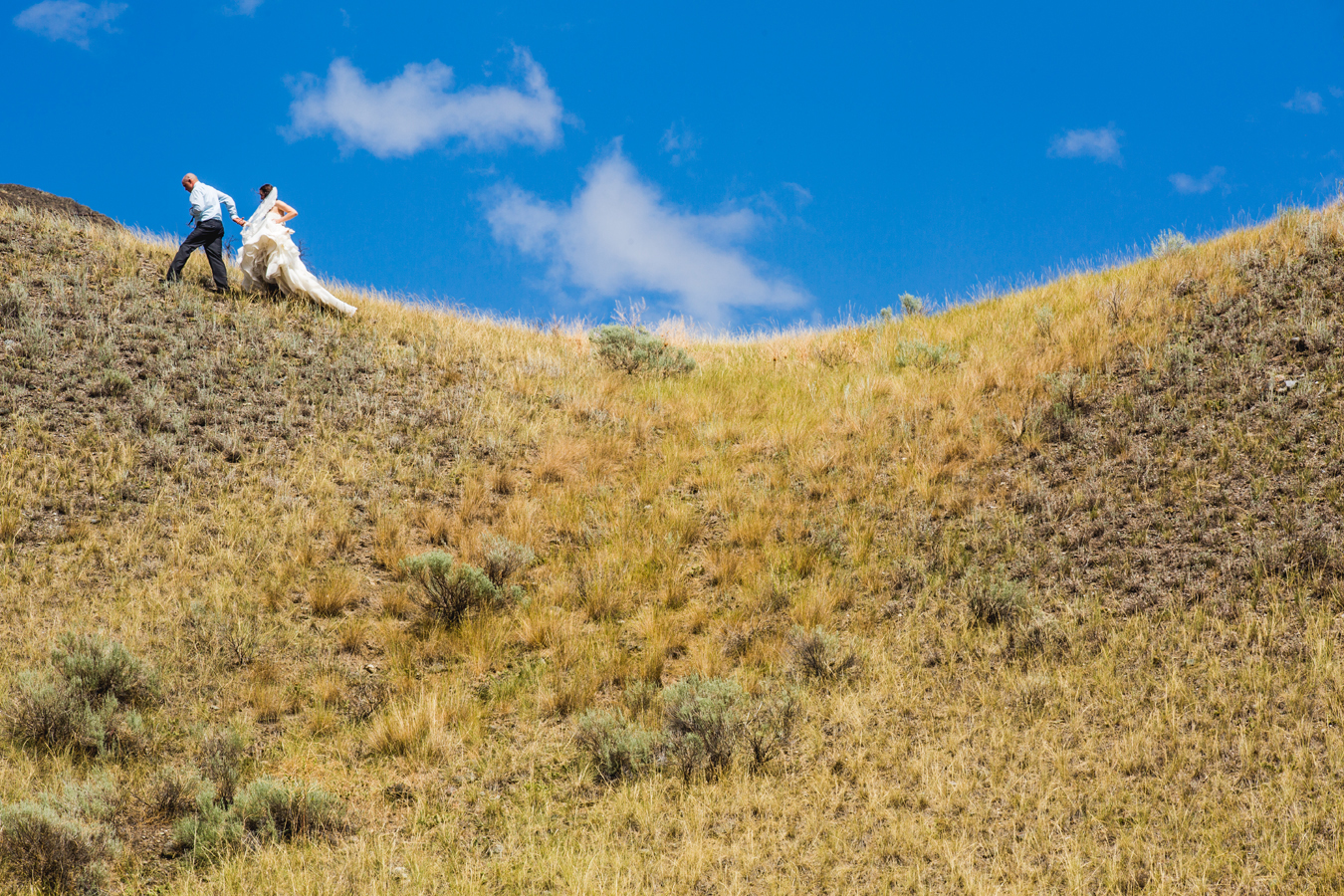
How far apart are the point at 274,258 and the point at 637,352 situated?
21.9 feet

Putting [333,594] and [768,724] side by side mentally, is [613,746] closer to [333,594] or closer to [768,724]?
[768,724]

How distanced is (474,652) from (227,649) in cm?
223

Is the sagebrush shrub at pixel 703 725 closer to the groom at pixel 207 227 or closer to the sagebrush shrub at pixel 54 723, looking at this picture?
the sagebrush shrub at pixel 54 723

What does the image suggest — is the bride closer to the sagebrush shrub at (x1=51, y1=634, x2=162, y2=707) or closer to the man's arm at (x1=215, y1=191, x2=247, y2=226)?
the man's arm at (x1=215, y1=191, x2=247, y2=226)

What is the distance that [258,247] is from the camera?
1485 cm

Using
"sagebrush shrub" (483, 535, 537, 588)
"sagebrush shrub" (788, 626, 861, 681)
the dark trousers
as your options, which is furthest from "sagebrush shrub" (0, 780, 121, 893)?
the dark trousers

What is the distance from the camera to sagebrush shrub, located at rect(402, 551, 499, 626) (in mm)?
8469

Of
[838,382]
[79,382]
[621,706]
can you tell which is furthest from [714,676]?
[79,382]

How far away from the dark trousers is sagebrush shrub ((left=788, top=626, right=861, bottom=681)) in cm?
1247

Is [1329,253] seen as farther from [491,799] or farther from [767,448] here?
[491,799]

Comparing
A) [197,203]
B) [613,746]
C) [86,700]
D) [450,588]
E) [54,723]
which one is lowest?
[54,723]

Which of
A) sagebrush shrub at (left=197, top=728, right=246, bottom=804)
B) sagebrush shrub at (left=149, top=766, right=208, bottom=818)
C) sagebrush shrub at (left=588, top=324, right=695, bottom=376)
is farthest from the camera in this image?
sagebrush shrub at (left=588, top=324, right=695, bottom=376)

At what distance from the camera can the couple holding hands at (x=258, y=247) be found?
14281mm

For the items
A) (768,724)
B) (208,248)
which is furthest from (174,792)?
(208,248)
